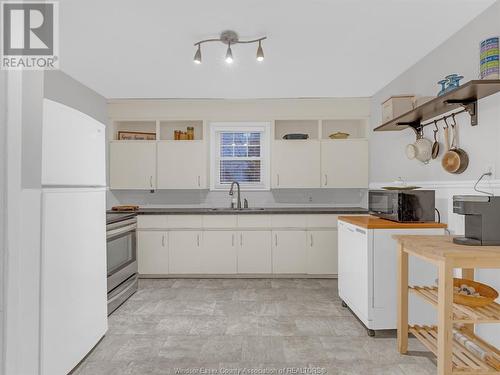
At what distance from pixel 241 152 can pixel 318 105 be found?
1.30 meters

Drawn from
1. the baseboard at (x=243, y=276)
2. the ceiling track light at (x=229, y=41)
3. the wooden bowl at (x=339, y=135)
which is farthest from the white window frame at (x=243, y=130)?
the ceiling track light at (x=229, y=41)

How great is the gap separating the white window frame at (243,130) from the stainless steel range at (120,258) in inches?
57.1

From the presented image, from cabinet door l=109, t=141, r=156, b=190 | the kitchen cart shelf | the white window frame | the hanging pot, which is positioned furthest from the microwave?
cabinet door l=109, t=141, r=156, b=190

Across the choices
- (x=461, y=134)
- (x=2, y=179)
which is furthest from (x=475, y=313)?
(x=2, y=179)

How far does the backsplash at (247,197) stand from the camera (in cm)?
479

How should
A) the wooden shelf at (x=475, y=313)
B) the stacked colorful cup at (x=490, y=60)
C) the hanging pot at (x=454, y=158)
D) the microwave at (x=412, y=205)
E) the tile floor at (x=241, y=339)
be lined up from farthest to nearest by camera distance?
the microwave at (x=412, y=205) → the hanging pot at (x=454, y=158) → the tile floor at (x=241, y=339) → the stacked colorful cup at (x=490, y=60) → the wooden shelf at (x=475, y=313)

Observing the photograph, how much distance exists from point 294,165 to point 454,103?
7.65 ft

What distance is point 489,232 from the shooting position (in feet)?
6.20

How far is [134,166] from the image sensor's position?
4.53m

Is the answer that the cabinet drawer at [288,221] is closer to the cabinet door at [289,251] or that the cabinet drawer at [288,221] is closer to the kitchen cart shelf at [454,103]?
the cabinet door at [289,251]

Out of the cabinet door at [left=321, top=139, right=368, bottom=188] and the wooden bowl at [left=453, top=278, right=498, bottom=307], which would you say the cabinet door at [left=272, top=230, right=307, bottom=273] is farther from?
the wooden bowl at [left=453, top=278, right=498, bottom=307]

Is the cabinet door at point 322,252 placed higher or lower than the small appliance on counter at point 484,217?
lower

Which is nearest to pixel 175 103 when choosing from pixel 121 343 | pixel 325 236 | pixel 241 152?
pixel 241 152

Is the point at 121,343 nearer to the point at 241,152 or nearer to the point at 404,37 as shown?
the point at 241,152
